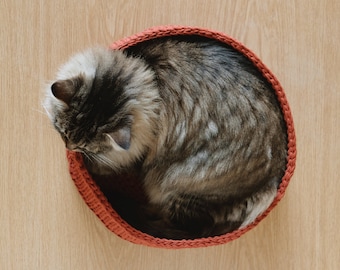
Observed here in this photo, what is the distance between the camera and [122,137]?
1.00 m

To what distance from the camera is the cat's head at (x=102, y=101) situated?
3.38 ft

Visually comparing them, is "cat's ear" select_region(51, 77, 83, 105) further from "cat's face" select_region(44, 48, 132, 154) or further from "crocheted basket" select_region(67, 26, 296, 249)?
"crocheted basket" select_region(67, 26, 296, 249)

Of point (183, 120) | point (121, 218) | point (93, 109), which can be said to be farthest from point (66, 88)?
point (121, 218)

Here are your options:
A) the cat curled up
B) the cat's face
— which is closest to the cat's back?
the cat curled up

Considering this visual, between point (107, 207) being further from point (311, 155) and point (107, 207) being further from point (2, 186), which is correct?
point (311, 155)

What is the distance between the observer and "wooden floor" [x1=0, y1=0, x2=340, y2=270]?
1.31 m

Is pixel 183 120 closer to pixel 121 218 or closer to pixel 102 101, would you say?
pixel 102 101

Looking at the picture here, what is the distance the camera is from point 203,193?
1.22 m

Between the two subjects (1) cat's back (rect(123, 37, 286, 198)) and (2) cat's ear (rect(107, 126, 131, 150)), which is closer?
(2) cat's ear (rect(107, 126, 131, 150))

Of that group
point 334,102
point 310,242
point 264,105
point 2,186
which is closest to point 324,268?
point 310,242

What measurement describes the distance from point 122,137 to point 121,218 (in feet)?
1.13

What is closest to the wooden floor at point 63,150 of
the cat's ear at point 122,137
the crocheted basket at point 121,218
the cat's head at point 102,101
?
the crocheted basket at point 121,218

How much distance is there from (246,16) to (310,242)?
673mm

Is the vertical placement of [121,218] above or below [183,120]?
below
